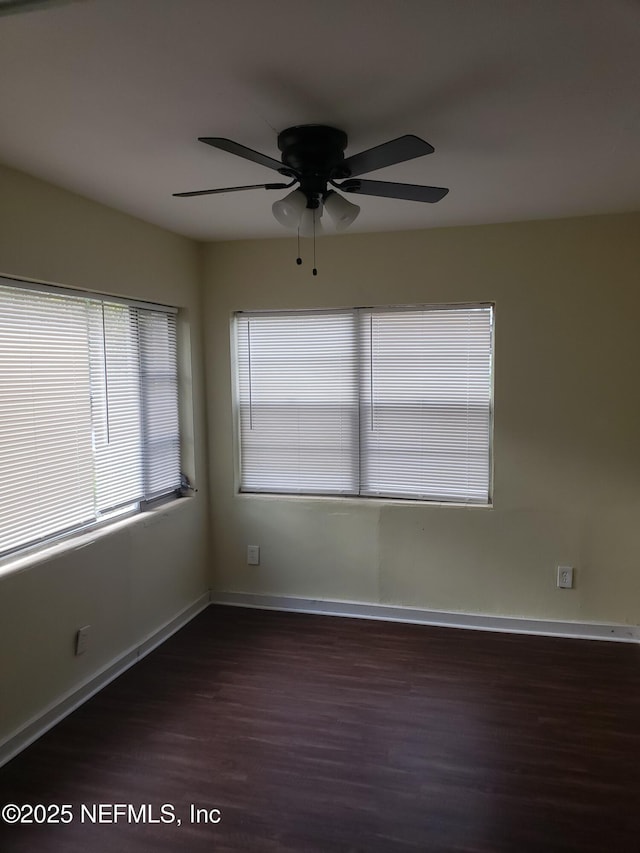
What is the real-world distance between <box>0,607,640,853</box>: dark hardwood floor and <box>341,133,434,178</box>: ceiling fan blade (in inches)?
88.5

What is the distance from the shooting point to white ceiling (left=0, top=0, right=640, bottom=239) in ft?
4.63

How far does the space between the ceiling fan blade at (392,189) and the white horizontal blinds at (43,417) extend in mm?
1513

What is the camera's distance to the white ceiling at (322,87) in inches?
55.6

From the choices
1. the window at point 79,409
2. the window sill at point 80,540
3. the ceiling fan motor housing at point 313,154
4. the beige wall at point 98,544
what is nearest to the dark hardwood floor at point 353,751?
the beige wall at point 98,544

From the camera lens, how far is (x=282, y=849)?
6.48 ft

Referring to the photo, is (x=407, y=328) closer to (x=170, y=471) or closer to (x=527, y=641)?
(x=170, y=471)

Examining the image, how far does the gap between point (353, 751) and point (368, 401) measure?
79.6 inches

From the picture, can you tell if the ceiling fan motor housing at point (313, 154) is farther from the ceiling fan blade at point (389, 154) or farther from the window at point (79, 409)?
the window at point (79, 409)

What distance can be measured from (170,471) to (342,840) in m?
2.35

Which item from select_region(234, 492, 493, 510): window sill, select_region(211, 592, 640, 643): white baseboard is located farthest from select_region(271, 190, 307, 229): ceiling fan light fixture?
select_region(211, 592, 640, 643): white baseboard

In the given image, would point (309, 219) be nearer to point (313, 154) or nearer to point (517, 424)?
point (313, 154)

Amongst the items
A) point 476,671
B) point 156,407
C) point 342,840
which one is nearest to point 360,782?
point 342,840

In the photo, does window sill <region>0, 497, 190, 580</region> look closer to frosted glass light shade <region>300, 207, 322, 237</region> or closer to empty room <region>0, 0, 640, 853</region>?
empty room <region>0, 0, 640, 853</region>

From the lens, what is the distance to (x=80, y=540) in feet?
9.49
